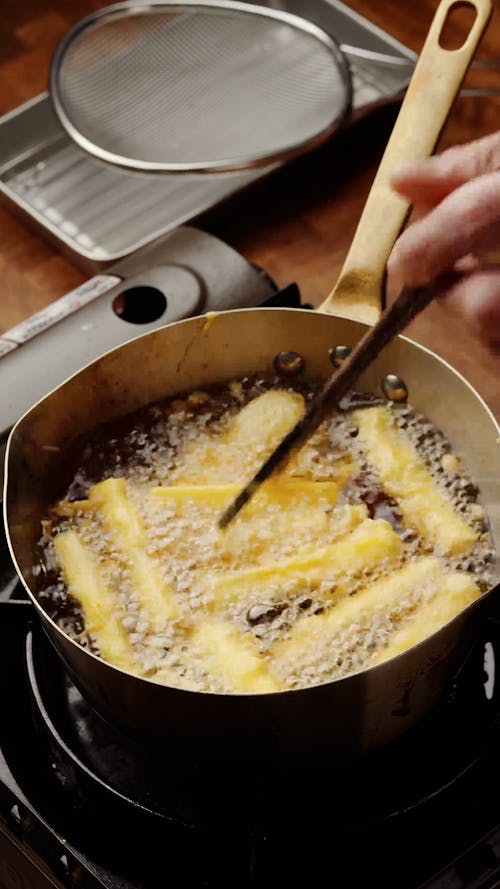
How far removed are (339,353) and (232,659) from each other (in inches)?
10.6

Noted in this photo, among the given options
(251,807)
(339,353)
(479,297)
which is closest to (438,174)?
(479,297)

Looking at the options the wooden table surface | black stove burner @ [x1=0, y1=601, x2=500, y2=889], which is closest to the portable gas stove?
black stove burner @ [x1=0, y1=601, x2=500, y2=889]

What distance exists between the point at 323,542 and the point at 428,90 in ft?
1.14

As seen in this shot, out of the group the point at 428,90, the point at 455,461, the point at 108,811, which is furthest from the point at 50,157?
the point at 108,811

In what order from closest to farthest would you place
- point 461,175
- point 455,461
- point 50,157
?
point 461,175
point 455,461
point 50,157

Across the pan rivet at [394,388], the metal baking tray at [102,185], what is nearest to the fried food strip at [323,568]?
the pan rivet at [394,388]

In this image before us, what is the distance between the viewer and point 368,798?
0.72 m

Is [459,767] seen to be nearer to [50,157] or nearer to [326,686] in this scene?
[326,686]

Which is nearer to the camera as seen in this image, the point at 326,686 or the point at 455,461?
the point at 326,686

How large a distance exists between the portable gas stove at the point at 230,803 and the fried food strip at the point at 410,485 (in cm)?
7

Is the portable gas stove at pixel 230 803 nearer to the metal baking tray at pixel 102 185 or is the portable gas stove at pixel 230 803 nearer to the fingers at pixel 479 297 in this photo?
the fingers at pixel 479 297

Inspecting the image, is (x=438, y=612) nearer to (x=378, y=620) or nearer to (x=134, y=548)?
(x=378, y=620)

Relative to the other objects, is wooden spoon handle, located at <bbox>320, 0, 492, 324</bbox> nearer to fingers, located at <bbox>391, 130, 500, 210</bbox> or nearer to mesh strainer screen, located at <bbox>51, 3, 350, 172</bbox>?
fingers, located at <bbox>391, 130, 500, 210</bbox>

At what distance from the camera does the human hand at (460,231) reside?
59cm
